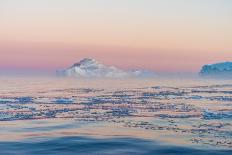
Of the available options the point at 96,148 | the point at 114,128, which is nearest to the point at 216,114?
the point at 114,128

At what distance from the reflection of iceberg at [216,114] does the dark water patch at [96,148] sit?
1210 cm

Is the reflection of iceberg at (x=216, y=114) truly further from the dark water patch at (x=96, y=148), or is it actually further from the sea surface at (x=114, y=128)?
the dark water patch at (x=96, y=148)

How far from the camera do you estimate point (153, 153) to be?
26.0m

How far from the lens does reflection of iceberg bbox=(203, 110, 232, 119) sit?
3925 cm

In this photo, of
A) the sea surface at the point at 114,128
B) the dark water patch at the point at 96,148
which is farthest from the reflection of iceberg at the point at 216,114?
the dark water patch at the point at 96,148

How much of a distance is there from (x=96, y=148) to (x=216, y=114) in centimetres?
1716

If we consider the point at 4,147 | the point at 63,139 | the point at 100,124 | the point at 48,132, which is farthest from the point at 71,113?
the point at 4,147

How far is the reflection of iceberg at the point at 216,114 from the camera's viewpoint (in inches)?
1545

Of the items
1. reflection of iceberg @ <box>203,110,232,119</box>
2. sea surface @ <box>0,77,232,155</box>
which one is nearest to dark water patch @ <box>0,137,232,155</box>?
sea surface @ <box>0,77,232,155</box>

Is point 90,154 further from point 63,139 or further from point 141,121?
point 141,121

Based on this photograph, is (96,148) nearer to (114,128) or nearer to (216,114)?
(114,128)

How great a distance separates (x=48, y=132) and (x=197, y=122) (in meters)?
11.9

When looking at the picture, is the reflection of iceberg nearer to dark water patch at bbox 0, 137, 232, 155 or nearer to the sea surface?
the sea surface

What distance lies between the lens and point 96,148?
2736 cm
